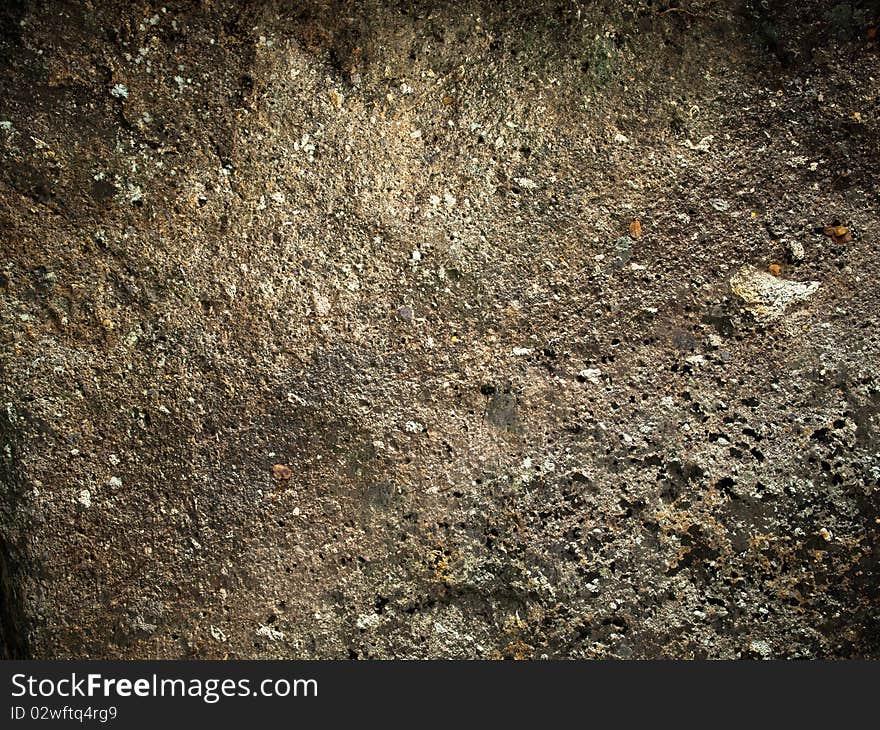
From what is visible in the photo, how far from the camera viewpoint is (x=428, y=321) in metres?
1.78

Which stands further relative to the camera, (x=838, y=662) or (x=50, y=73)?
(x=50, y=73)

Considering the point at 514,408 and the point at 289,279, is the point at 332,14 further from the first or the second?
the point at 514,408

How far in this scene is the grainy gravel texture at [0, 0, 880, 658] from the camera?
1726 mm

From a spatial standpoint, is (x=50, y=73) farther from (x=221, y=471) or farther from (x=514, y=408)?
(x=514, y=408)

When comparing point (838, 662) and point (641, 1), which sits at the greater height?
point (641, 1)

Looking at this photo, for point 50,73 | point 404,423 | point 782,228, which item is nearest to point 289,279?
point 404,423

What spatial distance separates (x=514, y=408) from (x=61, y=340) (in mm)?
1256

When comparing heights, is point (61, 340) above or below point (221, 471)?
above

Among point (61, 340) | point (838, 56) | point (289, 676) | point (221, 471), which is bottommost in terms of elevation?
point (289, 676)

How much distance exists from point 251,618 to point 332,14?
1.66m

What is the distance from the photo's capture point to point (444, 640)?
173 cm

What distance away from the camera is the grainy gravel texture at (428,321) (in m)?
1.73

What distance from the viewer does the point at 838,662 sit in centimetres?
169

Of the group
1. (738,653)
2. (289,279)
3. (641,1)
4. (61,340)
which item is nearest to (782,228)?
(641,1)
